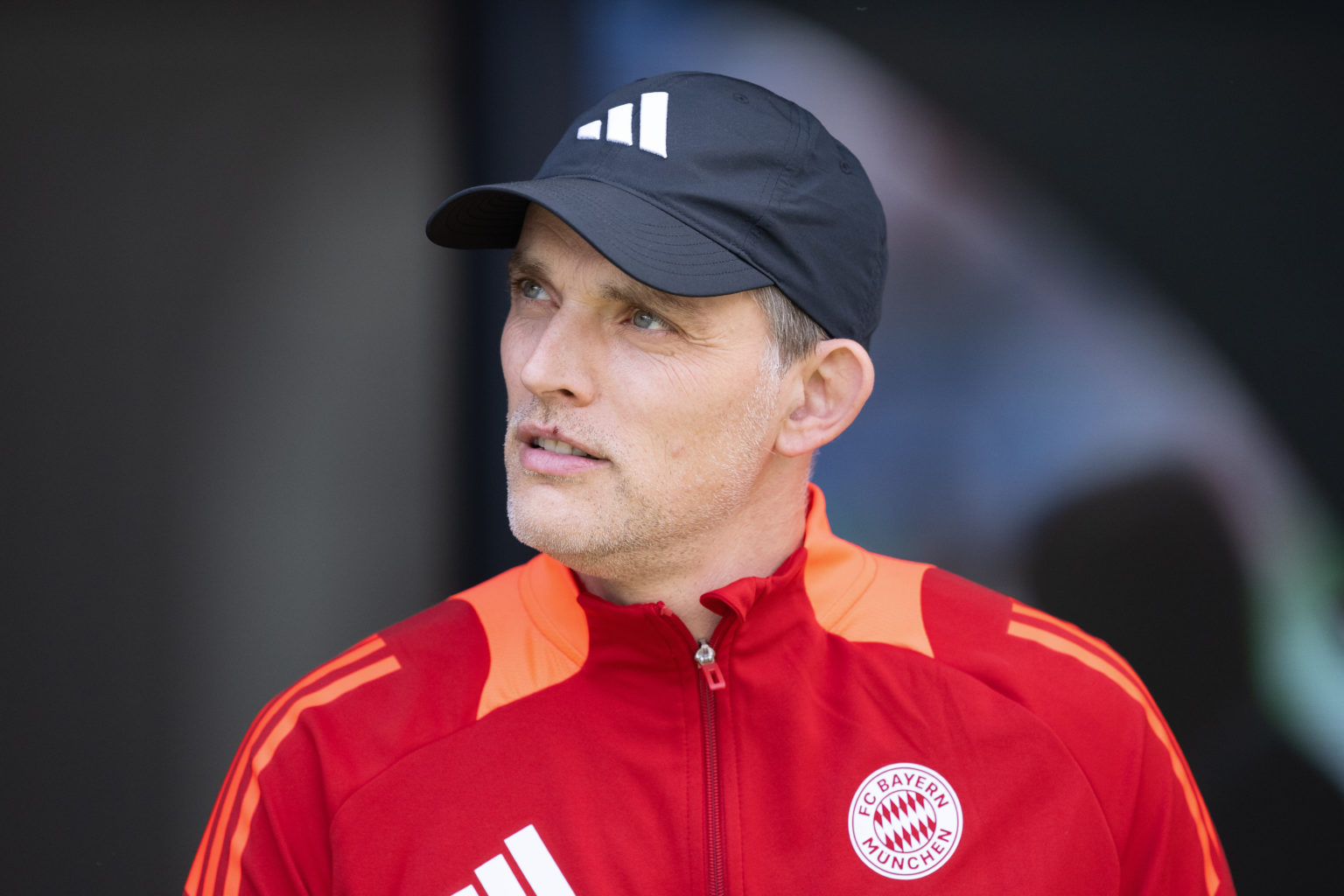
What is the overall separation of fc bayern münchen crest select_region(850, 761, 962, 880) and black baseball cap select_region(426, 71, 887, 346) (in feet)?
1.57

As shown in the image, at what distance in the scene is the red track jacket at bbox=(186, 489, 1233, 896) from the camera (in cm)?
112

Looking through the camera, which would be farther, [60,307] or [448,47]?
[448,47]

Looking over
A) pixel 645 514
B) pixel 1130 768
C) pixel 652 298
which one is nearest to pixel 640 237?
pixel 652 298

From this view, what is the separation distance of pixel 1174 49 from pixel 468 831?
61.7 inches

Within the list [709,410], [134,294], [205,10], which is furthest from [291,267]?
[709,410]

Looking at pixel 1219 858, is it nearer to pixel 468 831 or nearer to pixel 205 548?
pixel 468 831

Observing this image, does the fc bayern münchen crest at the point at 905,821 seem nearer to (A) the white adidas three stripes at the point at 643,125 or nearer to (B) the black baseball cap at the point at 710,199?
(B) the black baseball cap at the point at 710,199

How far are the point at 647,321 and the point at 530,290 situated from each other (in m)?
0.16

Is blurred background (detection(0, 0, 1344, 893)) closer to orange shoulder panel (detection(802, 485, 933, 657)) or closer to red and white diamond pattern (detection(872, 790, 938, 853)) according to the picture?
orange shoulder panel (detection(802, 485, 933, 657))

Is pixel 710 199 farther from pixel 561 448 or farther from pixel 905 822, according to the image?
pixel 905 822

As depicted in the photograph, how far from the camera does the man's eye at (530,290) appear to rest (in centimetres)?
125

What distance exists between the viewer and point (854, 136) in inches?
73.2

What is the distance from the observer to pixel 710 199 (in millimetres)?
1148

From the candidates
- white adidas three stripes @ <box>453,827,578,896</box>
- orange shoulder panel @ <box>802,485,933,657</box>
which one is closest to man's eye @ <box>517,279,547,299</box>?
orange shoulder panel @ <box>802,485,933,657</box>
